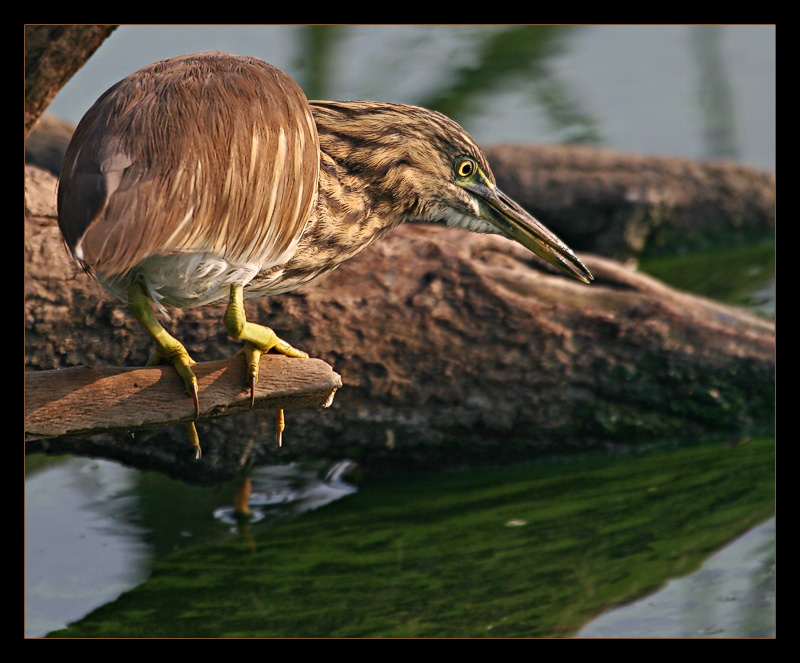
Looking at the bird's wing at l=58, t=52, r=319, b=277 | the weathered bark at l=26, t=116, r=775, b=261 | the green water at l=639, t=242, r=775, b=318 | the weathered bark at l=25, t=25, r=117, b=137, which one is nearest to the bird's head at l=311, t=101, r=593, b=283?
the bird's wing at l=58, t=52, r=319, b=277

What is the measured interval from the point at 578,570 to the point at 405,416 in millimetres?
836

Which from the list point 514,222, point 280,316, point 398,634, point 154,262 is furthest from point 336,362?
point 154,262

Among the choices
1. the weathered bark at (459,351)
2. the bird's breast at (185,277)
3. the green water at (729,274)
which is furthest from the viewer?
the green water at (729,274)

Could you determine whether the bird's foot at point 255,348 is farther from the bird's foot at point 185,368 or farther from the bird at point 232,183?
the bird's foot at point 185,368

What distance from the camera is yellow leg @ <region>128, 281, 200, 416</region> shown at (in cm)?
220

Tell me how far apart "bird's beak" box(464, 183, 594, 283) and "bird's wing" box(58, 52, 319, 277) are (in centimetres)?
50

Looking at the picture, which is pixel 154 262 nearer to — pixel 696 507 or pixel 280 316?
pixel 280 316

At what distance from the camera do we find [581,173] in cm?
593

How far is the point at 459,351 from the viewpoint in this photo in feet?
12.7

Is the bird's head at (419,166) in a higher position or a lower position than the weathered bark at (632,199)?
lower

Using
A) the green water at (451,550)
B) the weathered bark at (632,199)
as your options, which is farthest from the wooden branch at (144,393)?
the weathered bark at (632,199)

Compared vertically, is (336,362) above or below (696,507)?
above

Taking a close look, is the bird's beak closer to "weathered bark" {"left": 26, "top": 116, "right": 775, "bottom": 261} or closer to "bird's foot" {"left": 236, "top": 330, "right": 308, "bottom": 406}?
"bird's foot" {"left": 236, "top": 330, "right": 308, "bottom": 406}

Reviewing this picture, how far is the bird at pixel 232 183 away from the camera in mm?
2049
